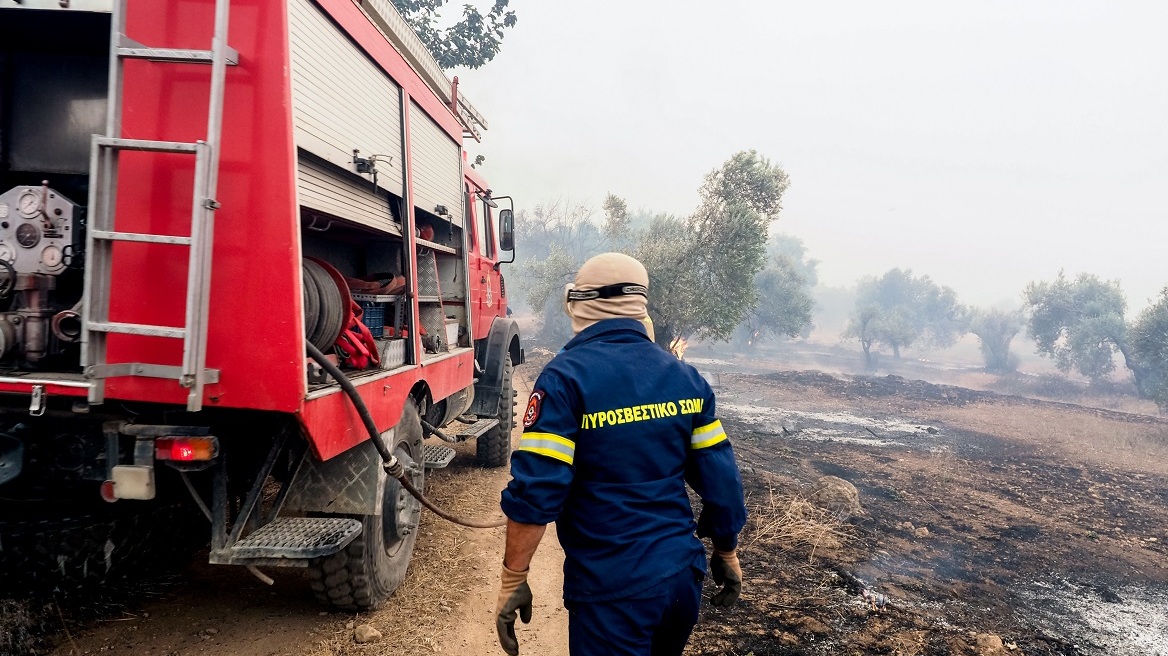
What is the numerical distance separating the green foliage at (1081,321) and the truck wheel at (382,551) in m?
38.0

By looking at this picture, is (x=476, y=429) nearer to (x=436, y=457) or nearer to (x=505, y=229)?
(x=436, y=457)

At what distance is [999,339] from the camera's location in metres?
47.0

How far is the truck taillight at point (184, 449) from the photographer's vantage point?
2545 mm

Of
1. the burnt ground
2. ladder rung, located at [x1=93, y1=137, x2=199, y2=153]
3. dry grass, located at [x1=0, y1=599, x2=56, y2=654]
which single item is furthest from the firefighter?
dry grass, located at [x1=0, y1=599, x2=56, y2=654]

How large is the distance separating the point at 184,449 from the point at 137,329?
57 centimetres

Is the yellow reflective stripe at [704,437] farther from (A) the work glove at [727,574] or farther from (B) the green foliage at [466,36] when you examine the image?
(B) the green foliage at [466,36]

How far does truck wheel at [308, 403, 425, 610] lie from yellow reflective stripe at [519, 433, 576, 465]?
1.86 metres

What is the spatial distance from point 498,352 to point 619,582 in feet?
16.8

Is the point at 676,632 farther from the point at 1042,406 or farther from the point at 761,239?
the point at 1042,406

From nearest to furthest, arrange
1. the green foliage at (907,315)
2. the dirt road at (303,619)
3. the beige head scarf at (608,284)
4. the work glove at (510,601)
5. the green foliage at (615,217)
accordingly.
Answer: the work glove at (510,601), the beige head scarf at (608,284), the dirt road at (303,619), the green foliage at (615,217), the green foliage at (907,315)

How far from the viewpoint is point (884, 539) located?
6.31 metres

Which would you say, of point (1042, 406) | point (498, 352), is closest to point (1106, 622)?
point (498, 352)

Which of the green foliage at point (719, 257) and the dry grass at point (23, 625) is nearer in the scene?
the dry grass at point (23, 625)

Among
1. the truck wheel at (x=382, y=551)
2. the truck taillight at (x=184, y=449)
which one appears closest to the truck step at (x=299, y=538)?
the truck wheel at (x=382, y=551)
